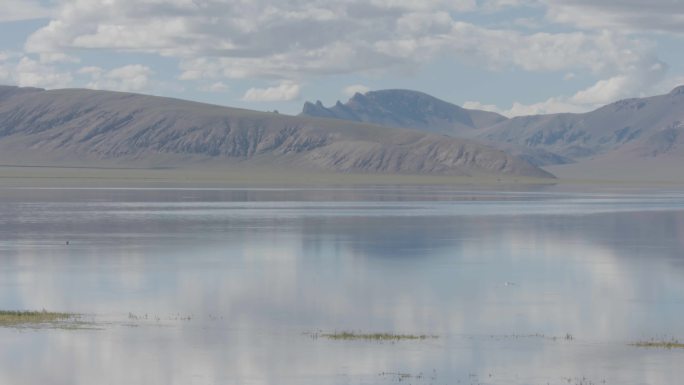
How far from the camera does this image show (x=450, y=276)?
4025cm

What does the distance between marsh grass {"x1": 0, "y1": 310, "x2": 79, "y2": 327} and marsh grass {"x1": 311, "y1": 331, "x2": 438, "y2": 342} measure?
699 centimetres

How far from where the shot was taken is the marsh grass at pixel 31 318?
28.0 m

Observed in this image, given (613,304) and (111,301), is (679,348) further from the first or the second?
(111,301)

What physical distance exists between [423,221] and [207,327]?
45.2 meters

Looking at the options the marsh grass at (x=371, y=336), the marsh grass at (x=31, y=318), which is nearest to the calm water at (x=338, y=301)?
the marsh grass at (x=371, y=336)

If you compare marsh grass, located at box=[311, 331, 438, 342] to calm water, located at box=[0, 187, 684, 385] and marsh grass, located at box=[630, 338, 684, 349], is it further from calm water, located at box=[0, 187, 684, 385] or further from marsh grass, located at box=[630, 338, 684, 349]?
marsh grass, located at box=[630, 338, 684, 349]

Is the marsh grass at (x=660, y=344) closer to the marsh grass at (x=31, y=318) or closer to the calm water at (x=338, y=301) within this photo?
the calm water at (x=338, y=301)

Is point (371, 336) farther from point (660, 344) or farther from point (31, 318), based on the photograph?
point (31, 318)

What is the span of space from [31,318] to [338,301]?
9.19 m

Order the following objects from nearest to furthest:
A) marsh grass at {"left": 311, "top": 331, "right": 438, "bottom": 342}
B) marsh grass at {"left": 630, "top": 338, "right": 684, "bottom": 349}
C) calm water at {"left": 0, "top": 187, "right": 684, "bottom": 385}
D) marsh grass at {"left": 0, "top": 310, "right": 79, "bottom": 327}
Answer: calm water at {"left": 0, "top": 187, "right": 684, "bottom": 385} < marsh grass at {"left": 630, "top": 338, "right": 684, "bottom": 349} < marsh grass at {"left": 311, "top": 331, "right": 438, "bottom": 342} < marsh grass at {"left": 0, "top": 310, "right": 79, "bottom": 327}

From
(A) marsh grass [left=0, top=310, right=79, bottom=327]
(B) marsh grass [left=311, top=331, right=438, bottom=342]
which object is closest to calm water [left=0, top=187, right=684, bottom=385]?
(B) marsh grass [left=311, top=331, right=438, bottom=342]

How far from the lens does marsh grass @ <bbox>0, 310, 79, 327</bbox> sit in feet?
91.8

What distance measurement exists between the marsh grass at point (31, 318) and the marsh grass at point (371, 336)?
275 inches

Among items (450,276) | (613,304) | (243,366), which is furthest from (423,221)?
(243,366)
